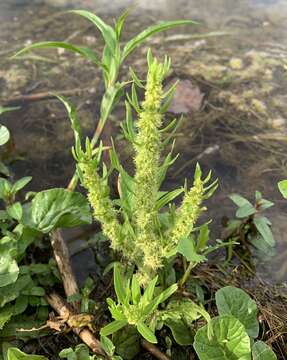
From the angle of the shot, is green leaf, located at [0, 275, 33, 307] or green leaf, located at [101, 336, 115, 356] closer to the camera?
green leaf, located at [101, 336, 115, 356]

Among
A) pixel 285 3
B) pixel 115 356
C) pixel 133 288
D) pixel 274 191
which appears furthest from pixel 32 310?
pixel 285 3

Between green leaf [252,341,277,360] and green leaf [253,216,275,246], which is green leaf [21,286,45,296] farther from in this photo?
green leaf [253,216,275,246]

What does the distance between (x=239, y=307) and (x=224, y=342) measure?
0.51 feet

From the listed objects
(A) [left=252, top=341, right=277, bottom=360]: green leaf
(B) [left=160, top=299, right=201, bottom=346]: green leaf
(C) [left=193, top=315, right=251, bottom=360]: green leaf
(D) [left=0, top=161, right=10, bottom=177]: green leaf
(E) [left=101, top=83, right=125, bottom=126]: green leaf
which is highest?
(E) [left=101, top=83, right=125, bottom=126]: green leaf

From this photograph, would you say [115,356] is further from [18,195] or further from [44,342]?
[18,195]

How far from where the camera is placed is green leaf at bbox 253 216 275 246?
6.06 feet

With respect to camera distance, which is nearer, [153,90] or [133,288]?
[153,90]

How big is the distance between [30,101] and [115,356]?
1483 millimetres

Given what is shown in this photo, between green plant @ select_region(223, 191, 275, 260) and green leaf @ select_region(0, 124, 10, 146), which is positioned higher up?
green leaf @ select_region(0, 124, 10, 146)

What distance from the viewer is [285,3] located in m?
3.23

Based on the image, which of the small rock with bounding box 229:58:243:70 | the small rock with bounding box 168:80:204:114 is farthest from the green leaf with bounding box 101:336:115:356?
the small rock with bounding box 229:58:243:70

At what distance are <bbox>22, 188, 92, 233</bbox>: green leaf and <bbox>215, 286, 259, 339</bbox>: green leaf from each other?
50 cm

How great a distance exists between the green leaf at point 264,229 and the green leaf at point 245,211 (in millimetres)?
49

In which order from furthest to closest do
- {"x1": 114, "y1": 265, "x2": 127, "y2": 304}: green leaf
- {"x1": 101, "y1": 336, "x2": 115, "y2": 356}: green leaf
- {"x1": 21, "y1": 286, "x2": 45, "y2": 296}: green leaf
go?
{"x1": 21, "y1": 286, "x2": 45, "y2": 296}: green leaf < {"x1": 101, "y1": 336, "x2": 115, "y2": 356}: green leaf < {"x1": 114, "y1": 265, "x2": 127, "y2": 304}: green leaf
